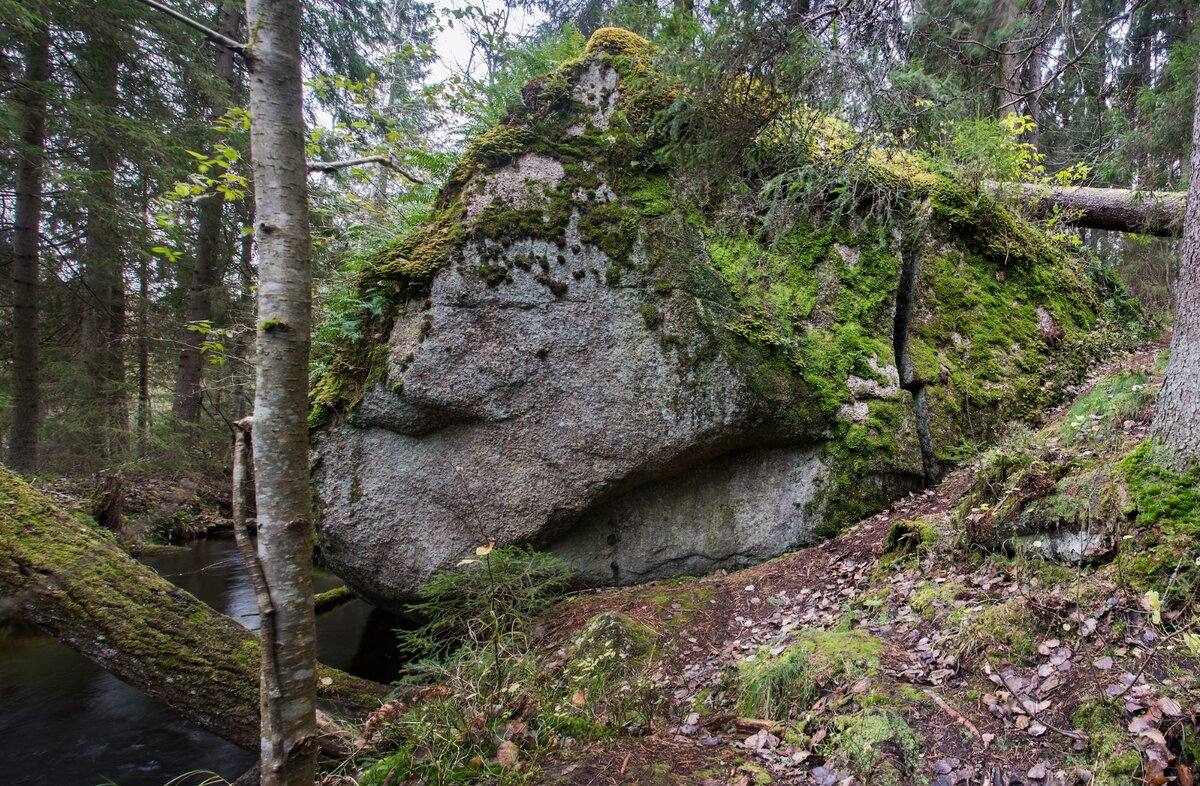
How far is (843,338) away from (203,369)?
11.7 metres

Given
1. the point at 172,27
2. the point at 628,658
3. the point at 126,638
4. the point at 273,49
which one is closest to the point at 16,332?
the point at 172,27

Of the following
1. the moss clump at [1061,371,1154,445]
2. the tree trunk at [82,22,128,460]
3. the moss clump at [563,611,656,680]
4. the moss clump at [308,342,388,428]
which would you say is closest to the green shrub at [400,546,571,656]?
the moss clump at [563,611,656,680]

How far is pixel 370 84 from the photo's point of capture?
358cm

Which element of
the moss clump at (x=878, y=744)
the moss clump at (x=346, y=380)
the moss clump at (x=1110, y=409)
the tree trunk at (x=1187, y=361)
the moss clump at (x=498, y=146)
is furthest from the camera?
the moss clump at (x=498, y=146)

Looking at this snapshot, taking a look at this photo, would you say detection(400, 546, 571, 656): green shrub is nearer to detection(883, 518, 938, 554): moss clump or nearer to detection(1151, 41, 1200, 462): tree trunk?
detection(883, 518, 938, 554): moss clump

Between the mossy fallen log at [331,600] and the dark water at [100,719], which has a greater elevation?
the mossy fallen log at [331,600]

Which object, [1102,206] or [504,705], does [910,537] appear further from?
[1102,206]

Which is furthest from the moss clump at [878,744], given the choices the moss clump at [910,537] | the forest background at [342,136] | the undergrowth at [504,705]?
the forest background at [342,136]

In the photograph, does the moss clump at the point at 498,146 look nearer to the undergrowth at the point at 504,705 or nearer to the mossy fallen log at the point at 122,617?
the undergrowth at the point at 504,705

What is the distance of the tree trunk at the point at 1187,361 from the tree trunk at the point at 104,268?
35.4 feet

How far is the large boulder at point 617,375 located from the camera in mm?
4695

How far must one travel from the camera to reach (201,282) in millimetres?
10414

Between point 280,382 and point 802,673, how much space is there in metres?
2.84

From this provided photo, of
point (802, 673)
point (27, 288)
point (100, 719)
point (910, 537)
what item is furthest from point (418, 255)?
point (27, 288)
